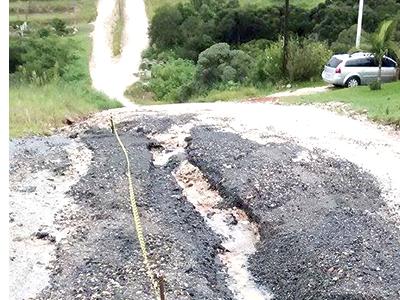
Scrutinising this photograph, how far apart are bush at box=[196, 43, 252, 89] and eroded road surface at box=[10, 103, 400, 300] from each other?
18561 millimetres

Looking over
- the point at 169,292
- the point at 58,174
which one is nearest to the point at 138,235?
the point at 169,292

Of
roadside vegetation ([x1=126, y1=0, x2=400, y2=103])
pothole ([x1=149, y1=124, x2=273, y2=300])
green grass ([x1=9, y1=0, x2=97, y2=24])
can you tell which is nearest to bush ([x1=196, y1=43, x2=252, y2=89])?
roadside vegetation ([x1=126, y1=0, x2=400, y2=103])

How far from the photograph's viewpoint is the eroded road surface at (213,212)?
11031 millimetres

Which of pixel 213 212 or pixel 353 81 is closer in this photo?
pixel 213 212

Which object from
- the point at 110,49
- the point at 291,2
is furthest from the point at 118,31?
the point at 291,2

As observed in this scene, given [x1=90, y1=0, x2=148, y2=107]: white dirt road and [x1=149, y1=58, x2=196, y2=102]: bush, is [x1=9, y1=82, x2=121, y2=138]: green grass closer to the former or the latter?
[x1=90, y1=0, x2=148, y2=107]: white dirt road

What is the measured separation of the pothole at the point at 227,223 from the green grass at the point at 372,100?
7.24 metres

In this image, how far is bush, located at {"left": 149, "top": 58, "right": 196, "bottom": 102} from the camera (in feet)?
139

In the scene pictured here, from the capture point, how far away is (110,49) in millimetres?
52125

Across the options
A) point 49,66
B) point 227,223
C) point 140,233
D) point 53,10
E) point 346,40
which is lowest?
point 49,66

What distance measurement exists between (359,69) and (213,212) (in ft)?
62.2

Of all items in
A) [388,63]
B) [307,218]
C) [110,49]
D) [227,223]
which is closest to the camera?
[307,218]

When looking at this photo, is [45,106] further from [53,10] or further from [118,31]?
[53,10]

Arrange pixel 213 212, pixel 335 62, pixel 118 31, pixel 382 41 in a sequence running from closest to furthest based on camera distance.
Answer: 1. pixel 213 212
2. pixel 382 41
3. pixel 335 62
4. pixel 118 31
